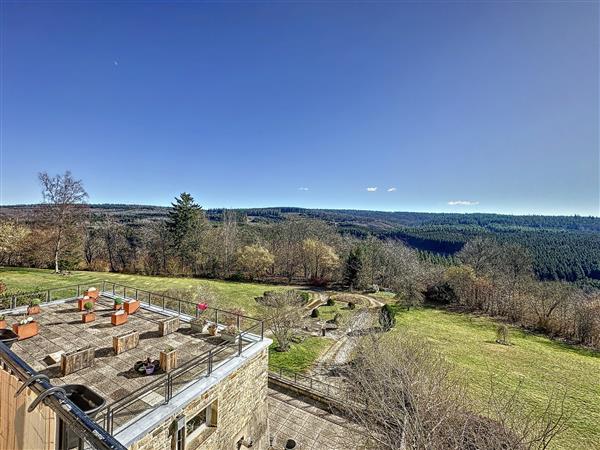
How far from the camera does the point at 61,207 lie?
3203 centimetres

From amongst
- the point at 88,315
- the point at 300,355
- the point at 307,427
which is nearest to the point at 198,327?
the point at 88,315

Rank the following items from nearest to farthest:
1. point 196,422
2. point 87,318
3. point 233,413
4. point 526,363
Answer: point 196,422 < point 233,413 < point 87,318 < point 526,363

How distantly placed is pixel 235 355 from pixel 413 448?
5.76 metres

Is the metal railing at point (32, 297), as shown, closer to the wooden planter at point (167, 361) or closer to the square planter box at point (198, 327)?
the square planter box at point (198, 327)

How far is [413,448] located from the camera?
8242mm

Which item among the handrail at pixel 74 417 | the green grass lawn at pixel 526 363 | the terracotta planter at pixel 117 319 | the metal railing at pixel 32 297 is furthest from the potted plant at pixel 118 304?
the green grass lawn at pixel 526 363

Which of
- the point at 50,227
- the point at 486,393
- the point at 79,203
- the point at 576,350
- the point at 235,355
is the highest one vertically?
the point at 79,203

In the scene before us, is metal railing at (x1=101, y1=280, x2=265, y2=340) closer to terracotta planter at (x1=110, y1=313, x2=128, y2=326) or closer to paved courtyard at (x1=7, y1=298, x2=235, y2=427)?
paved courtyard at (x1=7, y1=298, x2=235, y2=427)

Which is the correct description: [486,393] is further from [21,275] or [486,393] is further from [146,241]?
[146,241]

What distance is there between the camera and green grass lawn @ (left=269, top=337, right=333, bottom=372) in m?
20.1

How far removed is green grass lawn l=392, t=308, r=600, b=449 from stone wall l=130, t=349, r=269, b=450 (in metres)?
14.0

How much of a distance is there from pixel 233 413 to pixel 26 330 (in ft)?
24.8

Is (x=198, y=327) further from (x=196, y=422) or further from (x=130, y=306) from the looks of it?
(x=130, y=306)

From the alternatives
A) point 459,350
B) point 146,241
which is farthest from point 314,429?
point 146,241
